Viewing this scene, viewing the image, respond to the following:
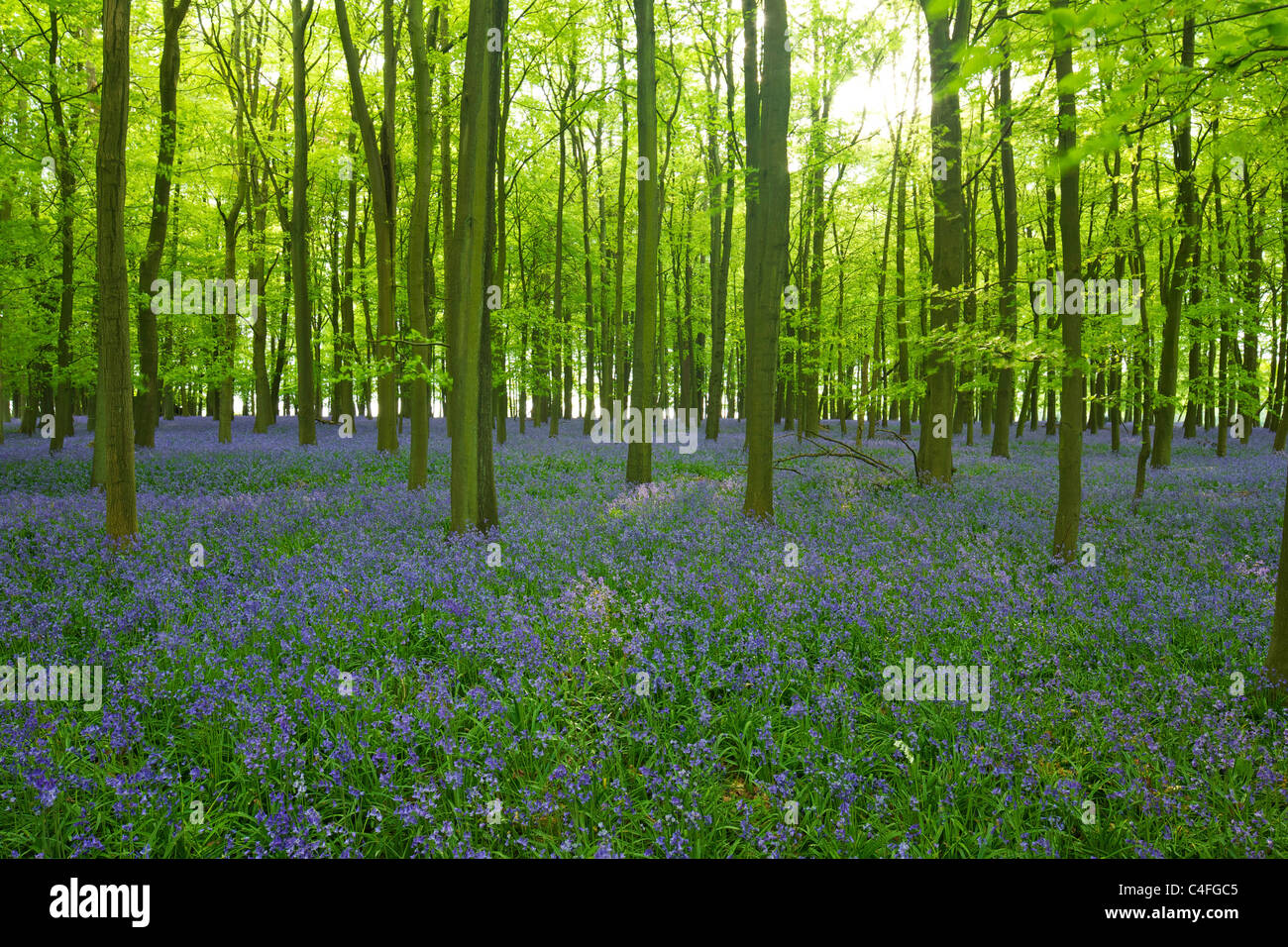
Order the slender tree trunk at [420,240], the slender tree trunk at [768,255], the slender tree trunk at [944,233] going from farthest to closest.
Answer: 1. the slender tree trunk at [420,240]
2. the slender tree trunk at [944,233]
3. the slender tree trunk at [768,255]

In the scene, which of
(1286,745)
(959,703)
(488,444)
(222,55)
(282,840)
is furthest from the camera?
(222,55)

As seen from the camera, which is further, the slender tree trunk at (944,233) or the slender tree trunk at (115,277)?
the slender tree trunk at (944,233)

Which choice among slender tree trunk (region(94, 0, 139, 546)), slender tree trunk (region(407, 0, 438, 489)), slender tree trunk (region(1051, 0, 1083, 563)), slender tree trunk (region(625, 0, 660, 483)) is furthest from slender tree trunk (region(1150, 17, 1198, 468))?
slender tree trunk (region(94, 0, 139, 546))

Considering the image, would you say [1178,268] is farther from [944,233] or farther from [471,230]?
[471,230]

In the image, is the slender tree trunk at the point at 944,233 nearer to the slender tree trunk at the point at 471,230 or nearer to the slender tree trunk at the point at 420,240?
the slender tree trunk at the point at 471,230

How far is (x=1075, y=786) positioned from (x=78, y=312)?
32513 mm

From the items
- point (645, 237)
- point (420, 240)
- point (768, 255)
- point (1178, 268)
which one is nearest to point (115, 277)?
point (420, 240)

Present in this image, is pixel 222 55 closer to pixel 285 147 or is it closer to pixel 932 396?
pixel 285 147

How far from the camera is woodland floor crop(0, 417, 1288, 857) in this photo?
124 inches

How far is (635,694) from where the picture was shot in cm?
435

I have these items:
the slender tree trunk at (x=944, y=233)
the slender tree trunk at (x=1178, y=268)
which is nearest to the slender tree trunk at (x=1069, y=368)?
the slender tree trunk at (x=944, y=233)

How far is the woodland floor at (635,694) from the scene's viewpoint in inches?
124
